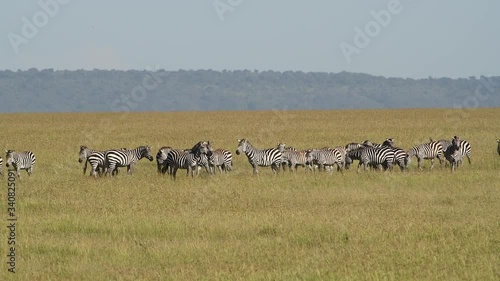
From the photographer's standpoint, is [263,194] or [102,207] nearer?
[102,207]

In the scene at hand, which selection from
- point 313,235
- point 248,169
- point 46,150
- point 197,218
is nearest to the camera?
point 313,235

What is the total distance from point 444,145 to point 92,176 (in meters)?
12.7

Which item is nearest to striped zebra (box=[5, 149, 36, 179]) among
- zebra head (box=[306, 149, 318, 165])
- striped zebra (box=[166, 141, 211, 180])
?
striped zebra (box=[166, 141, 211, 180])

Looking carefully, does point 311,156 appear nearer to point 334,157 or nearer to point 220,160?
point 334,157

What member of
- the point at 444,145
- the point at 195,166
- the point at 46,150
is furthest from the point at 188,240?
the point at 46,150

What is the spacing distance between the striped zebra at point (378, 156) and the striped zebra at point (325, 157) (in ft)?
2.46

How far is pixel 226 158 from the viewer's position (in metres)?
26.5

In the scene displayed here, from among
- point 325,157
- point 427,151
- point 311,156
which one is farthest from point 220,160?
point 427,151

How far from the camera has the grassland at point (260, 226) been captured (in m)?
12.1

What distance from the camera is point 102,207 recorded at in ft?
60.7

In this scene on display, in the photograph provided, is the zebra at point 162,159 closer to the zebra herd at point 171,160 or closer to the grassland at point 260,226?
the zebra herd at point 171,160

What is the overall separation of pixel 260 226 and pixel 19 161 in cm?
1283

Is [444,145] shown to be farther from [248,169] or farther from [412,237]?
[412,237]

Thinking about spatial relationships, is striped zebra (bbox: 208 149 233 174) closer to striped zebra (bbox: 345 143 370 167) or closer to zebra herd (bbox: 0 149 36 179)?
striped zebra (bbox: 345 143 370 167)
